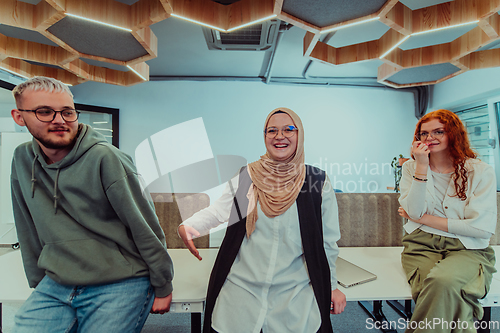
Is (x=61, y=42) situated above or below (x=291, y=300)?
above

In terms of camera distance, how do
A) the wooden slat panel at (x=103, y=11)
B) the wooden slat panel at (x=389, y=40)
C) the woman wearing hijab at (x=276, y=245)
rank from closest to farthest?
the woman wearing hijab at (x=276, y=245)
the wooden slat panel at (x=103, y=11)
the wooden slat panel at (x=389, y=40)

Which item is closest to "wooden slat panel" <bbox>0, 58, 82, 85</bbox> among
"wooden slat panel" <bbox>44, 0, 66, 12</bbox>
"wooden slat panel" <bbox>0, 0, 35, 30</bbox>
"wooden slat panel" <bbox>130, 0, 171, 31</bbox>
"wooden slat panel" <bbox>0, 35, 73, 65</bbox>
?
"wooden slat panel" <bbox>0, 35, 73, 65</bbox>

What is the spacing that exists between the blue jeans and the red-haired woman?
1330 millimetres

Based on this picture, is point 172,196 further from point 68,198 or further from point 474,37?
point 474,37

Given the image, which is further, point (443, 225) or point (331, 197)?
point (443, 225)

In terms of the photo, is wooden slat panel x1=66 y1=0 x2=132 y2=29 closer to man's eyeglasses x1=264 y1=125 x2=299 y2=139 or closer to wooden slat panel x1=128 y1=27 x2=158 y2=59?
wooden slat panel x1=128 y1=27 x2=158 y2=59

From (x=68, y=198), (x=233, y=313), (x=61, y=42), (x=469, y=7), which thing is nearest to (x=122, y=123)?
(x=61, y=42)

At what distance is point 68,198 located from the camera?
3.69 feet

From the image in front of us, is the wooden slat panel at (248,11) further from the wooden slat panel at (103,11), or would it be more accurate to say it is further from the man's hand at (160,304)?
the man's hand at (160,304)

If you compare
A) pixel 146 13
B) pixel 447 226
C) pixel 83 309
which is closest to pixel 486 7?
pixel 447 226

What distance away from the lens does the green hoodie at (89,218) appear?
1.11 m

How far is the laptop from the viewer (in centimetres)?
142

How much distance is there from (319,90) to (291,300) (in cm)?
467

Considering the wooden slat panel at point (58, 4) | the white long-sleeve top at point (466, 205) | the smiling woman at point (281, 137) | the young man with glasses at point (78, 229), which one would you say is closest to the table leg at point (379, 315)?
the white long-sleeve top at point (466, 205)
